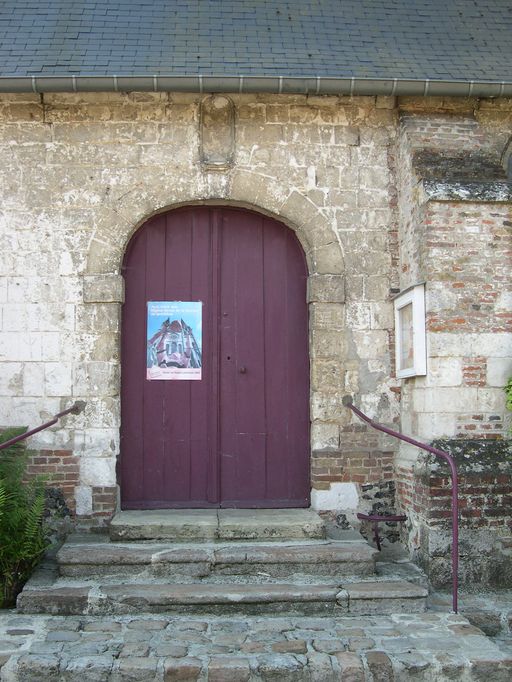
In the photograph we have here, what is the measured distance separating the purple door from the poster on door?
0.05 meters

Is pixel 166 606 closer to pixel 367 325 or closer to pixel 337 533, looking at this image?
pixel 337 533

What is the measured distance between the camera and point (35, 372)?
19.6 feet

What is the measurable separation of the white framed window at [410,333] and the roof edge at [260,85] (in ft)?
5.18

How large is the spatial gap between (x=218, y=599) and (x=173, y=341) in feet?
7.50

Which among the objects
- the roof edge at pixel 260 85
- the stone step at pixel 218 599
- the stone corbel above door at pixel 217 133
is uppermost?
the roof edge at pixel 260 85

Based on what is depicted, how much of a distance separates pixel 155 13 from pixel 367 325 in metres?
3.31

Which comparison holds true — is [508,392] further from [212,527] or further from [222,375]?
[212,527]

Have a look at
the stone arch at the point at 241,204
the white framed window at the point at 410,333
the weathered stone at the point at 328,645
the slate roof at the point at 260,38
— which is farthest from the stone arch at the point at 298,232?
the weathered stone at the point at 328,645

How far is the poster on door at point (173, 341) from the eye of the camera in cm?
625

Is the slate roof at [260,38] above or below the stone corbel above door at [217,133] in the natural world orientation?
above

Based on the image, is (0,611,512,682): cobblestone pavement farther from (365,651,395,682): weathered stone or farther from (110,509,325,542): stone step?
(110,509,325,542): stone step

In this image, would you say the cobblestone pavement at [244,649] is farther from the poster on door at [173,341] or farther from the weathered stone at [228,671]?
the poster on door at [173,341]

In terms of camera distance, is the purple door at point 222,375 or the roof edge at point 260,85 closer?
the roof edge at point 260,85

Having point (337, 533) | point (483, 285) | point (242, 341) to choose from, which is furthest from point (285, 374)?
point (483, 285)
